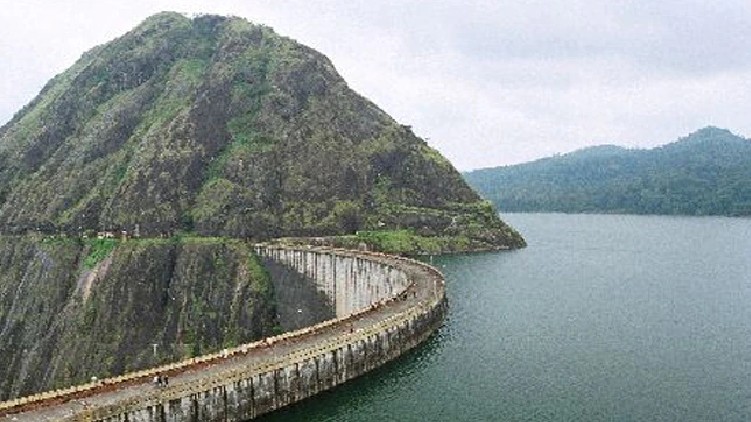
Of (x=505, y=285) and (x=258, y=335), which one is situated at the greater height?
(x=505, y=285)

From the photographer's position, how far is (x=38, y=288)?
18225 cm

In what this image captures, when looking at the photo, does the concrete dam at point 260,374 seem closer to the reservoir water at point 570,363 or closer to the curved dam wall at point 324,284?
the reservoir water at point 570,363

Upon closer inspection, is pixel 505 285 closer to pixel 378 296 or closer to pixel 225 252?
pixel 378 296

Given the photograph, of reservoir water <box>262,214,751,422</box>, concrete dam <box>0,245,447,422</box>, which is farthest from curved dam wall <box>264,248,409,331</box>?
reservoir water <box>262,214,751,422</box>

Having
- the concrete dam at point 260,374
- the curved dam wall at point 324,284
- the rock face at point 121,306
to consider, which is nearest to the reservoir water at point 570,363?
the concrete dam at point 260,374

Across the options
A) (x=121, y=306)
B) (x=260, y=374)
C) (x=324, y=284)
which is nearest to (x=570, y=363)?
(x=260, y=374)

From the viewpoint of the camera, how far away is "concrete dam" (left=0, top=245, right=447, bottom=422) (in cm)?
5662

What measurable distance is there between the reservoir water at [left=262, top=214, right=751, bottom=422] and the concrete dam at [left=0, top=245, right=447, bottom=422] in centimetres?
201

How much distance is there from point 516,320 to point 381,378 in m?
41.6

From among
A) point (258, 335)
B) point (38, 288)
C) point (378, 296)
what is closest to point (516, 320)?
point (378, 296)

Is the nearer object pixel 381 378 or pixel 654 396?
pixel 654 396

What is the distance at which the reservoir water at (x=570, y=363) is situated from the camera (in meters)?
71.3

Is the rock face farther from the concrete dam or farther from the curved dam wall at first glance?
the concrete dam

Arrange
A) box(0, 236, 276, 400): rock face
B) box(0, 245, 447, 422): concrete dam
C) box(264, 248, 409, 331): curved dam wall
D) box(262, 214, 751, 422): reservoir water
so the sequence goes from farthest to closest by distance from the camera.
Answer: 1. box(0, 236, 276, 400): rock face
2. box(264, 248, 409, 331): curved dam wall
3. box(262, 214, 751, 422): reservoir water
4. box(0, 245, 447, 422): concrete dam
